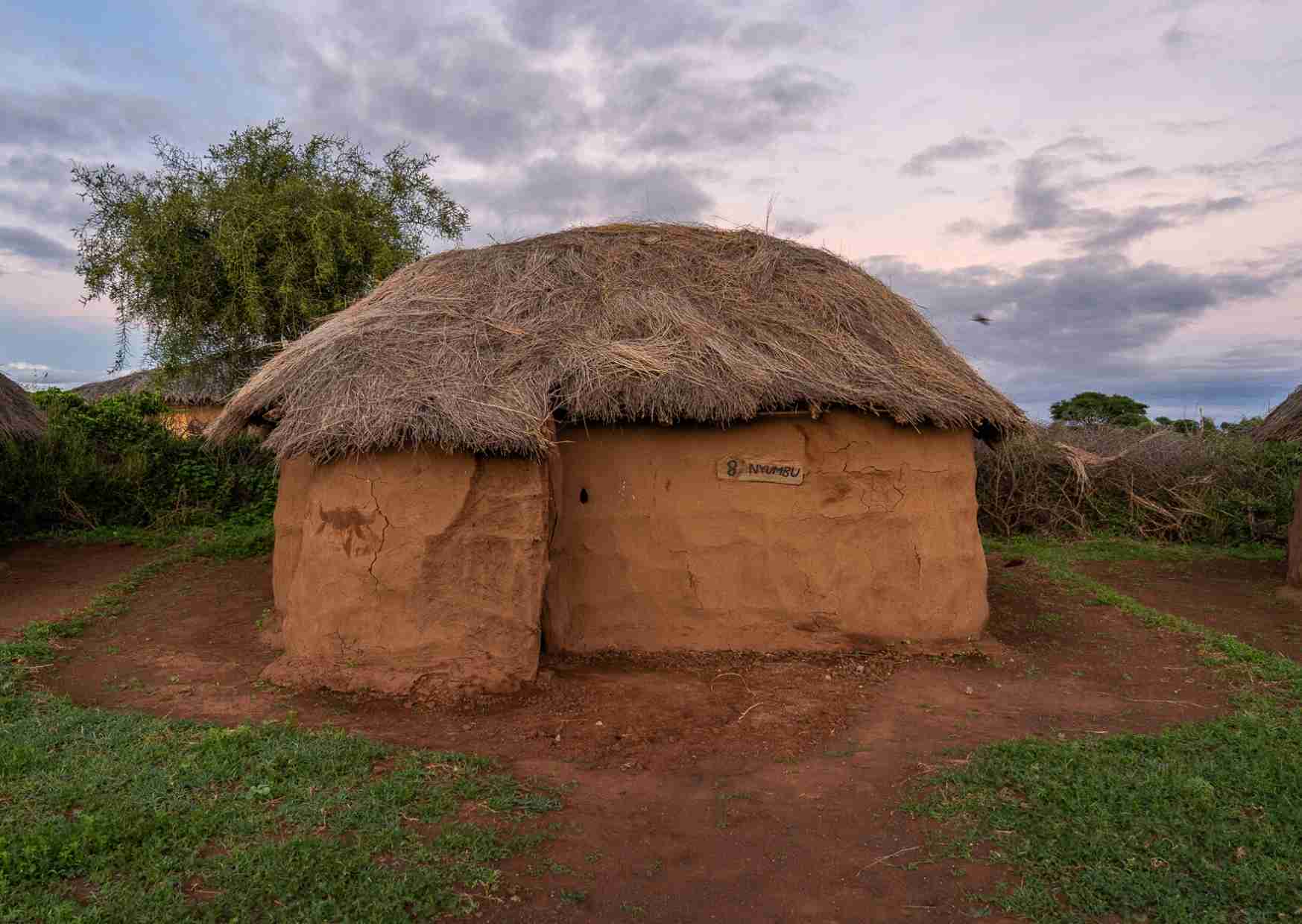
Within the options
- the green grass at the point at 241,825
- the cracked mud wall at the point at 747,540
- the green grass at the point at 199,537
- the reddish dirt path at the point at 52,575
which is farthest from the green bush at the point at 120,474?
the green grass at the point at 241,825

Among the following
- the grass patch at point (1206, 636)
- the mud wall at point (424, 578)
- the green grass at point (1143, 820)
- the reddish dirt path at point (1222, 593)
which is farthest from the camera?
the reddish dirt path at point (1222, 593)

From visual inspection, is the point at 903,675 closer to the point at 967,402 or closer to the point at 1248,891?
the point at 967,402

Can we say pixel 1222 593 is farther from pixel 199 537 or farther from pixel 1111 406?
pixel 1111 406

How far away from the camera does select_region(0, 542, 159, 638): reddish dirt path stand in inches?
305

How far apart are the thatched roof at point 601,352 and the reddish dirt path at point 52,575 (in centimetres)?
278

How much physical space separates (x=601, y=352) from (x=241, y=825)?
384 cm

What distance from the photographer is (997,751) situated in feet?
14.8

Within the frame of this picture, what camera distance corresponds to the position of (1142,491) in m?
13.0

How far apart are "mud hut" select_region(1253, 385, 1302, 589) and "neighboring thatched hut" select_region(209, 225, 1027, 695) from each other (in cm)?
427

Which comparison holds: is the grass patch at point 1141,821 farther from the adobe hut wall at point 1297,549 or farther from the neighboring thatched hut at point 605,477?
the adobe hut wall at point 1297,549

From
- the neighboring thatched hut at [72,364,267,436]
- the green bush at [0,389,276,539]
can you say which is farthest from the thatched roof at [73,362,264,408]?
the green bush at [0,389,276,539]

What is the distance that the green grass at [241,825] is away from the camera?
10.1 feet

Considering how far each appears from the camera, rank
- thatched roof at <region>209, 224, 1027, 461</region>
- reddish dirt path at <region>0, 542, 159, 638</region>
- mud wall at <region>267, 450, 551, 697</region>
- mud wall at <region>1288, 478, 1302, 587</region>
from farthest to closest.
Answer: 1. mud wall at <region>1288, 478, 1302, 587</region>
2. reddish dirt path at <region>0, 542, 159, 638</region>
3. thatched roof at <region>209, 224, 1027, 461</region>
4. mud wall at <region>267, 450, 551, 697</region>

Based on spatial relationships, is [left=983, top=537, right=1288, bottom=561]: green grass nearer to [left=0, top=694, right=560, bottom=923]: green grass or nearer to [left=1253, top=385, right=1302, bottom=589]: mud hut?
[left=1253, top=385, right=1302, bottom=589]: mud hut
